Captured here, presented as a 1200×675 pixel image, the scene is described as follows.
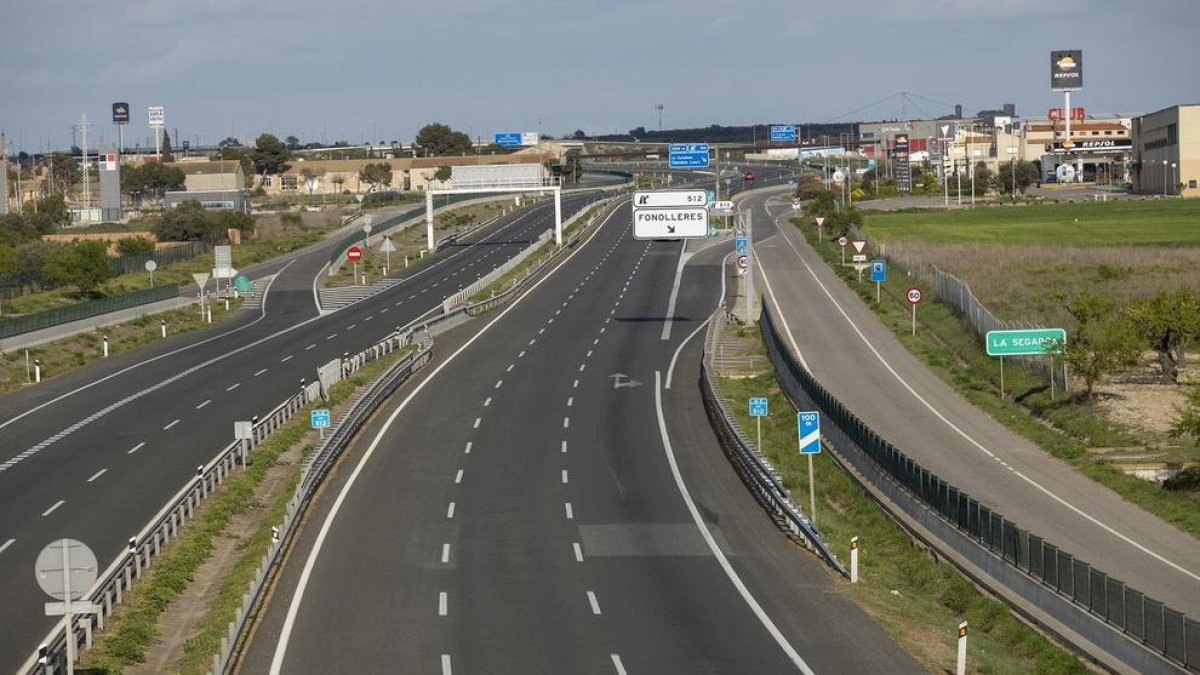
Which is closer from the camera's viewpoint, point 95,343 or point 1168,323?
point 1168,323

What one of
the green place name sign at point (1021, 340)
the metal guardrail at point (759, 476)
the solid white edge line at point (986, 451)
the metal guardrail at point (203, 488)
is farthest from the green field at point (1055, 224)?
the metal guardrail at point (759, 476)

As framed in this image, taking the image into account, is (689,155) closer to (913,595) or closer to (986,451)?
(986,451)

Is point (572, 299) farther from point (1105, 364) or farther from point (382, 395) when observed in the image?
point (1105, 364)

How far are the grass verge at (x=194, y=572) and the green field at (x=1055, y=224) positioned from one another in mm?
83034

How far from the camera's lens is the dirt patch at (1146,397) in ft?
181

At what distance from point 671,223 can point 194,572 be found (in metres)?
44.0

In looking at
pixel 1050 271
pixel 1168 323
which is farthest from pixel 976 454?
pixel 1050 271

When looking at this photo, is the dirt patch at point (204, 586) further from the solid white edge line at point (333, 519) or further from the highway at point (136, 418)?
the highway at point (136, 418)

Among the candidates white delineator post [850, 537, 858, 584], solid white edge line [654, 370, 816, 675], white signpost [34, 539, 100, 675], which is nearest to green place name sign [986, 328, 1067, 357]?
solid white edge line [654, 370, 816, 675]

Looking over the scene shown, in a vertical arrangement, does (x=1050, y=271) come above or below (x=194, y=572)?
above

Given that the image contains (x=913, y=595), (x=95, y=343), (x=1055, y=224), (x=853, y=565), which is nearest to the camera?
(x=853, y=565)

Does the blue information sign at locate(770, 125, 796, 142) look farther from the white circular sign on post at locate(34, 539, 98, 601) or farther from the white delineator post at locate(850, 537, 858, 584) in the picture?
the white circular sign on post at locate(34, 539, 98, 601)

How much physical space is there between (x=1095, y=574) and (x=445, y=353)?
4788 cm

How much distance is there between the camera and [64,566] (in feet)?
72.7
